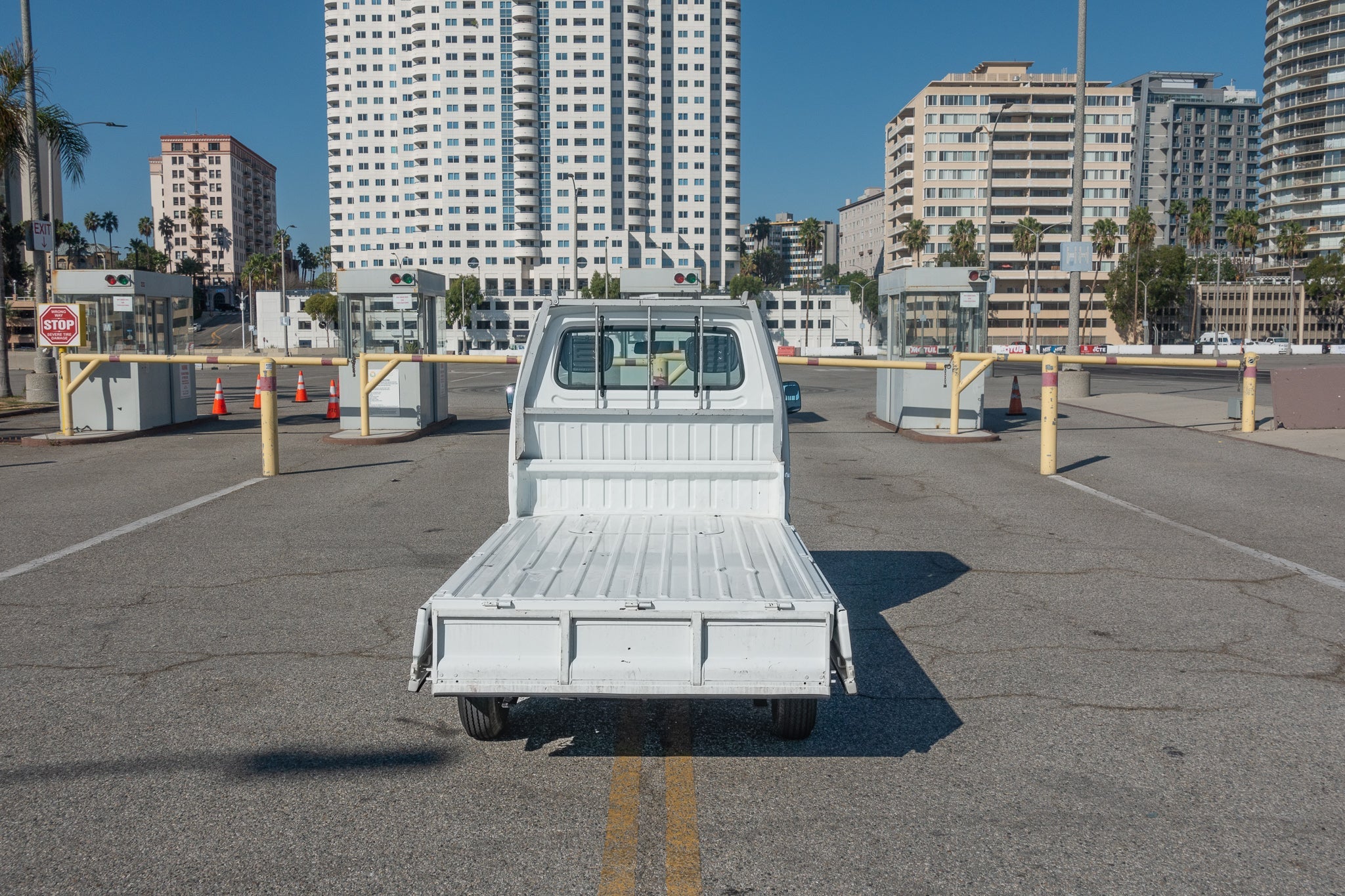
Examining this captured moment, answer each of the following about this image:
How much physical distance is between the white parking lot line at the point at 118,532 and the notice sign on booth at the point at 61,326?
18.7ft

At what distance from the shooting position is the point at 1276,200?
158 metres

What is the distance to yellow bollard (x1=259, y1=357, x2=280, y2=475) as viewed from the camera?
13.3 meters

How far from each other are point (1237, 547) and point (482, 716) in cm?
698

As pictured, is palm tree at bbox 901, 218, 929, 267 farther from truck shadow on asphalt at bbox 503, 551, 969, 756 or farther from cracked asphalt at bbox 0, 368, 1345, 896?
truck shadow on asphalt at bbox 503, 551, 969, 756

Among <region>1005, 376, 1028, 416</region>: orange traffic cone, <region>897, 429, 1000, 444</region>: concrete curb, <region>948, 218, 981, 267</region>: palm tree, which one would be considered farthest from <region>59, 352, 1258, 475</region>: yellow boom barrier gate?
<region>948, 218, 981, 267</region>: palm tree

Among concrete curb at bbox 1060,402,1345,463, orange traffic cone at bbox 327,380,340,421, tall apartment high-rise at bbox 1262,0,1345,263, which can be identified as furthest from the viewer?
tall apartment high-rise at bbox 1262,0,1345,263

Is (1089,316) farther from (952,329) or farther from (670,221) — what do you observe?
(952,329)

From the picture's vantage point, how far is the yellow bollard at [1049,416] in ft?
44.7

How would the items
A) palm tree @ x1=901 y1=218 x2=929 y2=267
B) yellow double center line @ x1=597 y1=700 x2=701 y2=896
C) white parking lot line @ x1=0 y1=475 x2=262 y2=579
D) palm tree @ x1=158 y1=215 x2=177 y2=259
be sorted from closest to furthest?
yellow double center line @ x1=597 y1=700 x2=701 y2=896, white parking lot line @ x1=0 y1=475 x2=262 y2=579, palm tree @ x1=901 y1=218 x2=929 y2=267, palm tree @ x1=158 y1=215 x2=177 y2=259

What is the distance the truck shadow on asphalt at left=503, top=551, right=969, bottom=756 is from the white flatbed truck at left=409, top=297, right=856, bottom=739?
163 mm

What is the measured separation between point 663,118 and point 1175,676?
15114 cm

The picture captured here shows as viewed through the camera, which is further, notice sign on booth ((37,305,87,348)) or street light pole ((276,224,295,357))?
street light pole ((276,224,295,357))

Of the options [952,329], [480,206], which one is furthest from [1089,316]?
[952,329]

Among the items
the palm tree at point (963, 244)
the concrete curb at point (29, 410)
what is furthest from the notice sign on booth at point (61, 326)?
the palm tree at point (963, 244)
